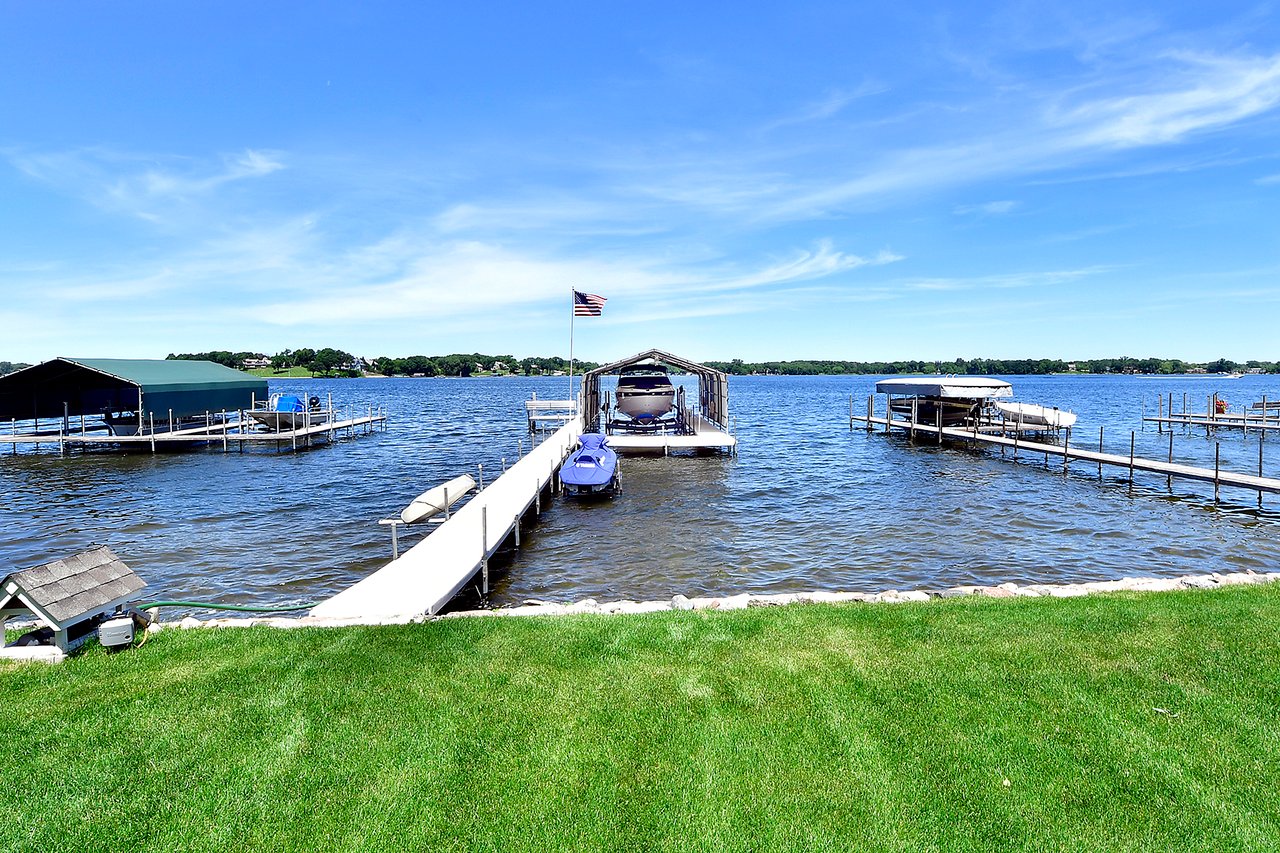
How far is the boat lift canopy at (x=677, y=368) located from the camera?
101 feet

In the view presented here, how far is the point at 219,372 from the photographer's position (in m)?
40.3

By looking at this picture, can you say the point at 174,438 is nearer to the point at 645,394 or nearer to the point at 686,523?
the point at 645,394

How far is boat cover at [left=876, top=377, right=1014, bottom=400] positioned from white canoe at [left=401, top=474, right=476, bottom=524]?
2785 cm

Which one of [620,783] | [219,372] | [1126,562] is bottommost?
[1126,562]

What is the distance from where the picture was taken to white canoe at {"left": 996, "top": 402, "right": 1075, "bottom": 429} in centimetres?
3625

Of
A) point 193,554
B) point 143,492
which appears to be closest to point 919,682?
point 193,554

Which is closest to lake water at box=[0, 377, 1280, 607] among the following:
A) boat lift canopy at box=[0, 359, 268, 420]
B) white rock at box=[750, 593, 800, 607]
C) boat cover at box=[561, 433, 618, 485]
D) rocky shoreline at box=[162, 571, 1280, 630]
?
boat cover at box=[561, 433, 618, 485]

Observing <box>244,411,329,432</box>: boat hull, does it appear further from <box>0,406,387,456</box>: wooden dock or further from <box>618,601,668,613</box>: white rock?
<box>618,601,668,613</box>: white rock

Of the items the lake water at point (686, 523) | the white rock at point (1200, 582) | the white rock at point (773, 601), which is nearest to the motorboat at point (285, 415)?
the lake water at point (686, 523)

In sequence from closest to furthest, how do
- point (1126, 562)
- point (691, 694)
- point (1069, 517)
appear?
point (691, 694), point (1126, 562), point (1069, 517)

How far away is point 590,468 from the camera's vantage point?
21.5 metres

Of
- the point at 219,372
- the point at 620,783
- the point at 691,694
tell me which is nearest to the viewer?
the point at 620,783

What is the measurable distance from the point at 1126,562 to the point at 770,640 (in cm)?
1097

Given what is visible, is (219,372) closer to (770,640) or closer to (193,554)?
(193,554)
